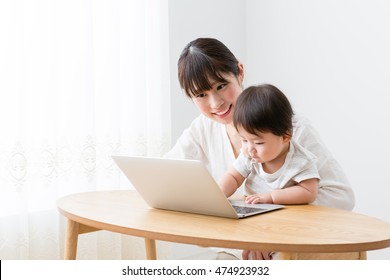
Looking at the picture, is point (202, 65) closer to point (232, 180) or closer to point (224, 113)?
point (224, 113)

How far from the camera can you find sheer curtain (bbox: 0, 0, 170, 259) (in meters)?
2.19

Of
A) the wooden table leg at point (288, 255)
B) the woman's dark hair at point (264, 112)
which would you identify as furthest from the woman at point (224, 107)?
the wooden table leg at point (288, 255)

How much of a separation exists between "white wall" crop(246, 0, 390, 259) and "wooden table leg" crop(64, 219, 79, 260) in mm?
1744

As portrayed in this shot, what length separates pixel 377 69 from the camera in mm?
2775

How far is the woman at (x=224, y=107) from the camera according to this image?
1.67m

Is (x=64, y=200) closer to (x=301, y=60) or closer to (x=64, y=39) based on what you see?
(x=64, y=39)

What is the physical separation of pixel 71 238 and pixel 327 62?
6.21ft

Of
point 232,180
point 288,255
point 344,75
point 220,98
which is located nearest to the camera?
point 288,255

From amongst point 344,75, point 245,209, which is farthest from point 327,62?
point 245,209

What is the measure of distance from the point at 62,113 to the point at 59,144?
0.43ft

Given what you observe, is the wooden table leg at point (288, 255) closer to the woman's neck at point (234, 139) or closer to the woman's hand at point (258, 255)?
the woman's hand at point (258, 255)

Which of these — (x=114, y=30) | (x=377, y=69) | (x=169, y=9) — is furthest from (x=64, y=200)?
(x=377, y=69)

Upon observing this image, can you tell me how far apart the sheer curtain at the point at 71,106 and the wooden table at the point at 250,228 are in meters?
0.68

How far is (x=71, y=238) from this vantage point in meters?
1.60
